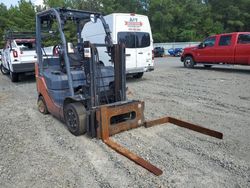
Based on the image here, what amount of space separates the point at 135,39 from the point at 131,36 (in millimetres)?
249

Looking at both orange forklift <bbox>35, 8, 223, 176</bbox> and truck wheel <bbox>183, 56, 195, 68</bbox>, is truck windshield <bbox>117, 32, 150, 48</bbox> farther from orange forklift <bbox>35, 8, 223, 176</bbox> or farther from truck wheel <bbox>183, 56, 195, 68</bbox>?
truck wheel <bbox>183, 56, 195, 68</bbox>

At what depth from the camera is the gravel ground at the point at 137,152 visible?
12.9 ft

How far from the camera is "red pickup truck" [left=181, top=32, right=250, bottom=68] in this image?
1371 cm

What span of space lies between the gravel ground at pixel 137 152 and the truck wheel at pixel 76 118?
0.15m

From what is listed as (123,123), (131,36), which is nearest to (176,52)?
(131,36)

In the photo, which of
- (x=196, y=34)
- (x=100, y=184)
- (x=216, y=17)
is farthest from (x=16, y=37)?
(x=216, y=17)

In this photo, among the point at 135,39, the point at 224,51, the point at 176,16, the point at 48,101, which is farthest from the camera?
the point at 176,16

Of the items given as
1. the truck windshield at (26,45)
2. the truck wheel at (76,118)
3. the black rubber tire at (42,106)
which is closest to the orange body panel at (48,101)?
the black rubber tire at (42,106)

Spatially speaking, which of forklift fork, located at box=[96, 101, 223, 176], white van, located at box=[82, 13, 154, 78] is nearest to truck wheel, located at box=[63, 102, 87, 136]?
forklift fork, located at box=[96, 101, 223, 176]

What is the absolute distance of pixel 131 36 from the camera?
11.7 metres

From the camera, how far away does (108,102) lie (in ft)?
19.8

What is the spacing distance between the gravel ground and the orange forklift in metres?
0.20

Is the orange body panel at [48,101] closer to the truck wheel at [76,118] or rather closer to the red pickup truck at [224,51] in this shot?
the truck wheel at [76,118]

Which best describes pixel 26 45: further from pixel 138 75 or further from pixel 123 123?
pixel 123 123
